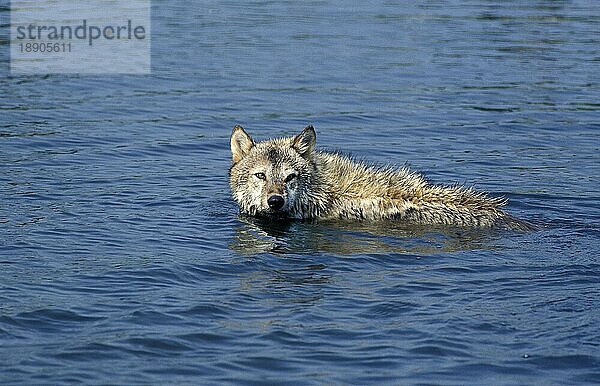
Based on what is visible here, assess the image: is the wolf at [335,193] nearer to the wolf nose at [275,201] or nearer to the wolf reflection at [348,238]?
the wolf nose at [275,201]

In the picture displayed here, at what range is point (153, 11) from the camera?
28.8 metres

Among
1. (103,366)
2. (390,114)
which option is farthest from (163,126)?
A: (103,366)

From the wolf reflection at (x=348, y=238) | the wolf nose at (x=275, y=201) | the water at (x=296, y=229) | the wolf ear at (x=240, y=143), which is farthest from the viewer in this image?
the wolf ear at (x=240, y=143)

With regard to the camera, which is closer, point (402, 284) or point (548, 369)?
point (548, 369)

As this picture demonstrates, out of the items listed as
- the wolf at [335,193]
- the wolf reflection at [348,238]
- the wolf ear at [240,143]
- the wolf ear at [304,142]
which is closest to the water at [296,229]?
the wolf reflection at [348,238]

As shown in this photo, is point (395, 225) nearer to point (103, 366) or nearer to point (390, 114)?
point (103, 366)

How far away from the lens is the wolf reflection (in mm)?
12242

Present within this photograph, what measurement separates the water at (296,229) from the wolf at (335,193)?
313mm

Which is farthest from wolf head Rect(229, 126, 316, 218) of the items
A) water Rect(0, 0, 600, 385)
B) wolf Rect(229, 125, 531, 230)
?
water Rect(0, 0, 600, 385)

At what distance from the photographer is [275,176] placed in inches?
528

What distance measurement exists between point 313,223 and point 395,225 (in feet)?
3.32

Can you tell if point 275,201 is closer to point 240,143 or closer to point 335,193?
point 335,193

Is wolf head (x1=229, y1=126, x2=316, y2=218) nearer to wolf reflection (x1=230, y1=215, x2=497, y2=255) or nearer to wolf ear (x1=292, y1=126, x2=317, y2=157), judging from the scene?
wolf ear (x1=292, y1=126, x2=317, y2=157)

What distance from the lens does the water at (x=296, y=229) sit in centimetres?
898
